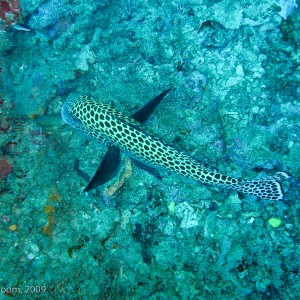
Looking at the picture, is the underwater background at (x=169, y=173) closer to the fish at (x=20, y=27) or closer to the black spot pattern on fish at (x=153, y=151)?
the fish at (x=20, y=27)

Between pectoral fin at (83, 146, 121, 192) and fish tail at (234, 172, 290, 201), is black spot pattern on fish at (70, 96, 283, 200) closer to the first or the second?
fish tail at (234, 172, 290, 201)

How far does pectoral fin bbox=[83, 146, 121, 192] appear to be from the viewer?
5.05 metres

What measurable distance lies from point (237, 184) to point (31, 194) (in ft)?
13.1

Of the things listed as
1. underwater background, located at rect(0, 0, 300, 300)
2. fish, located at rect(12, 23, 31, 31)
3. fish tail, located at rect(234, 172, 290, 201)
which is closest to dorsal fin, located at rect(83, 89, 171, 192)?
underwater background, located at rect(0, 0, 300, 300)

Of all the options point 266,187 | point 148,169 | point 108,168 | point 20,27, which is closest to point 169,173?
point 148,169

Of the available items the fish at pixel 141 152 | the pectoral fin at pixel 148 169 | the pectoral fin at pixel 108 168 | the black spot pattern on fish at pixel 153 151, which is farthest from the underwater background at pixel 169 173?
the black spot pattern on fish at pixel 153 151

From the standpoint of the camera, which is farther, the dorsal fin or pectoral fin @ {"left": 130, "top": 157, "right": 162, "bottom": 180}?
pectoral fin @ {"left": 130, "top": 157, "right": 162, "bottom": 180}

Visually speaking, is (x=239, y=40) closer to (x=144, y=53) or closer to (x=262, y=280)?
(x=144, y=53)

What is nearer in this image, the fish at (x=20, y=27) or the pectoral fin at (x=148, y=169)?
the pectoral fin at (x=148, y=169)

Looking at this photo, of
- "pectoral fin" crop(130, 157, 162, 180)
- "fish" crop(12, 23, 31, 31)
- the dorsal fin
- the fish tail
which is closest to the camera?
the fish tail

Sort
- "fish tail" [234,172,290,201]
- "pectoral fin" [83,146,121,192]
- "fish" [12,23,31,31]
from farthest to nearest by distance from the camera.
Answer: "fish" [12,23,31,31]
"pectoral fin" [83,146,121,192]
"fish tail" [234,172,290,201]

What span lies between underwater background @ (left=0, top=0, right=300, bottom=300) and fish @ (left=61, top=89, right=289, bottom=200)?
0.36 meters

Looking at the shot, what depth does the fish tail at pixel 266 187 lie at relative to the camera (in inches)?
178

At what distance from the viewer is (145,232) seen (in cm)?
506
